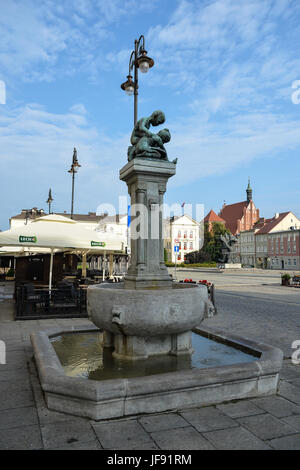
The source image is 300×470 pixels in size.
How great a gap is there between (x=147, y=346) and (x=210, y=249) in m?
72.9

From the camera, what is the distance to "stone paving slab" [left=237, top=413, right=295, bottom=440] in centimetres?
321

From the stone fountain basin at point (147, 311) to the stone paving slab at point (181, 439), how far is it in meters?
1.39

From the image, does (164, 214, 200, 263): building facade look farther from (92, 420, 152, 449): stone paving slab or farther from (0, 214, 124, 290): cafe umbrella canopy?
(92, 420, 152, 449): stone paving slab

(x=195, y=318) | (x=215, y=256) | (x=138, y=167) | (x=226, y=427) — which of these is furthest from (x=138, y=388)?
(x=215, y=256)

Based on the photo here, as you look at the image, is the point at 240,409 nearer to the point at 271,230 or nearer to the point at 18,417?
the point at 18,417

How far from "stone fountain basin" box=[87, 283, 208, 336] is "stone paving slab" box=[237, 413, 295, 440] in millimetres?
1413

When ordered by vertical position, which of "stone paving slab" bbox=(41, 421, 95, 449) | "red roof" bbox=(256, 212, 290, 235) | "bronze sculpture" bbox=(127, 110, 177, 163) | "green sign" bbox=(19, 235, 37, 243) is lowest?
"stone paving slab" bbox=(41, 421, 95, 449)

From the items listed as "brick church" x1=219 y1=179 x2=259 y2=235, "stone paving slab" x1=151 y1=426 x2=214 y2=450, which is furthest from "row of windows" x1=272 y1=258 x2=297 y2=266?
"stone paving slab" x1=151 y1=426 x2=214 y2=450

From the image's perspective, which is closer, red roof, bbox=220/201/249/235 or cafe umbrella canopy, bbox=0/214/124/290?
cafe umbrella canopy, bbox=0/214/124/290

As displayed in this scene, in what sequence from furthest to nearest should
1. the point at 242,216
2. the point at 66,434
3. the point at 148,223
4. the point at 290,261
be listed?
the point at 242,216 < the point at 290,261 < the point at 148,223 < the point at 66,434

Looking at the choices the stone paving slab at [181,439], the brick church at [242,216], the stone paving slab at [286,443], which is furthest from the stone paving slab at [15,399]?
the brick church at [242,216]

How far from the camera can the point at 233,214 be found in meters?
109

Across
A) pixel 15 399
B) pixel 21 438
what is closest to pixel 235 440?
pixel 21 438
